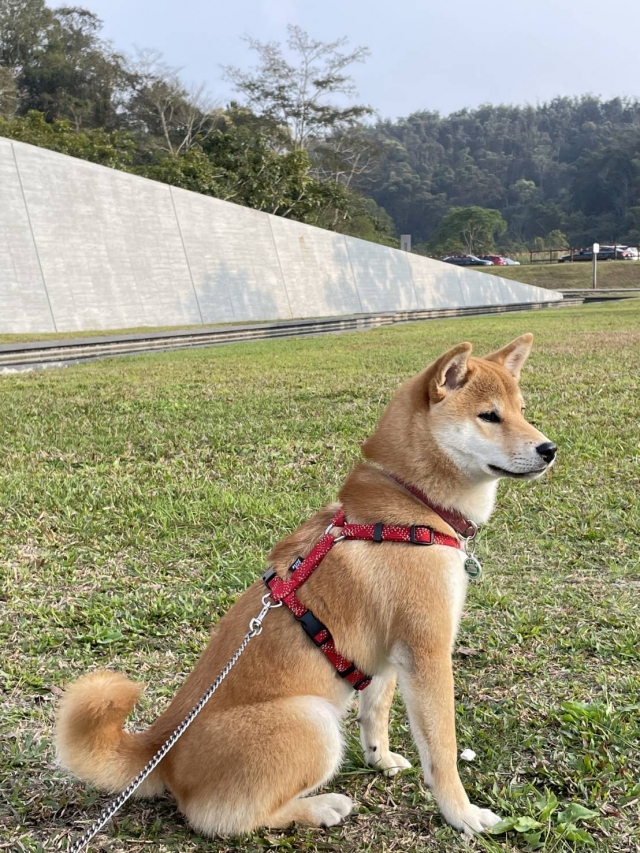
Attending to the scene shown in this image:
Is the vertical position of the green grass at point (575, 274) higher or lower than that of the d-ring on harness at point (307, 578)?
lower

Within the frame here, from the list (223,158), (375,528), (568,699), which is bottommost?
(568,699)

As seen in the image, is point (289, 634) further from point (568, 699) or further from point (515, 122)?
point (515, 122)

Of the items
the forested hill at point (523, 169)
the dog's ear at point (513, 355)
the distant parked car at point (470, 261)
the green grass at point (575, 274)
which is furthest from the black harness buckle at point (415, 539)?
the forested hill at point (523, 169)

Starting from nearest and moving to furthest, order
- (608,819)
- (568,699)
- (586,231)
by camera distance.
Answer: (608,819), (568,699), (586,231)

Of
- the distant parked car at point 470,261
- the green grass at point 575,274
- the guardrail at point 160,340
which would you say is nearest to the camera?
the guardrail at point 160,340

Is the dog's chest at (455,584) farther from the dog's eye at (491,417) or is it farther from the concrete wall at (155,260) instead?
the concrete wall at (155,260)

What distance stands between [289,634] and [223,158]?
4104 centimetres

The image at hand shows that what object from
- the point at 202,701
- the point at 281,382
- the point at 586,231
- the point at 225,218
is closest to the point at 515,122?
the point at 586,231

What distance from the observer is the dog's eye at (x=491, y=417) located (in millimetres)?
2621

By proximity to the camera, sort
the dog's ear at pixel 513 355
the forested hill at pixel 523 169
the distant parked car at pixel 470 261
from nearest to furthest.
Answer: the dog's ear at pixel 513 355 → the distant parked car at pixel 470 261 → the forested hill at pixel 523 169

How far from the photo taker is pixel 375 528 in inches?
94.2

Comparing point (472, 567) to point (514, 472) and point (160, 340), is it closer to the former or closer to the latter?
point (514, 472)

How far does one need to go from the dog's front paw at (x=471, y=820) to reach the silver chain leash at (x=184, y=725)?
2.55 feet

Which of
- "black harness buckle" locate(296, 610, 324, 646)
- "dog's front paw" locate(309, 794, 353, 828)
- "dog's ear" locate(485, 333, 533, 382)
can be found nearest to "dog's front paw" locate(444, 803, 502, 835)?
"dog's front paw" locate(309, 794, 353, 828)
